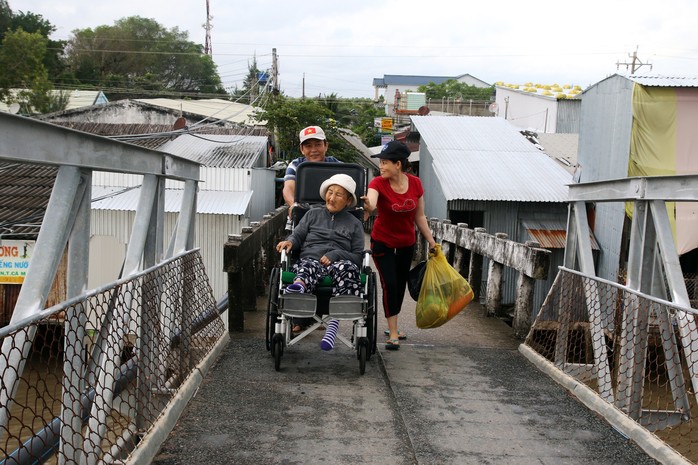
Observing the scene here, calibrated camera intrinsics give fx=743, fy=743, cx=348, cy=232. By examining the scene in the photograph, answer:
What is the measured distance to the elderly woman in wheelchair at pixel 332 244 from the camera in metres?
5.43

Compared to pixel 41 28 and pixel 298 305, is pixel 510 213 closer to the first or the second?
pixel 298 305

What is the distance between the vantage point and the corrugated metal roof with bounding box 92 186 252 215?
1598cm

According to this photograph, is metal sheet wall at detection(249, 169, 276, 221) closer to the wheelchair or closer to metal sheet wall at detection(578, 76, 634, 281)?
metal sheet wall at detection(578, 76, 634, 281)

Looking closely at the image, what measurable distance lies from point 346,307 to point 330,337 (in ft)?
0.78

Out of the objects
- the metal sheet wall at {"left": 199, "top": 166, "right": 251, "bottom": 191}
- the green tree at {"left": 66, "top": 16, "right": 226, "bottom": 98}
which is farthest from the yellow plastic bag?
the green tree at {"left": 66, "top": 16, "right": 226, "bottom": 98}

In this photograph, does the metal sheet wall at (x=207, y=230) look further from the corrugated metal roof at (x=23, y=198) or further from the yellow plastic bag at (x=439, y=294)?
the yellow plastic bag at (x=439, y=294)

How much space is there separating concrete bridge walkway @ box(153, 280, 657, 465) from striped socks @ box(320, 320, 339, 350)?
24 centimetres

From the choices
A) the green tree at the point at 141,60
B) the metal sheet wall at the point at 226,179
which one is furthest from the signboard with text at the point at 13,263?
the green tree at the point at 141,60

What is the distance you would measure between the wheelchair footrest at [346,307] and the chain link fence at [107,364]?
1.01 metres

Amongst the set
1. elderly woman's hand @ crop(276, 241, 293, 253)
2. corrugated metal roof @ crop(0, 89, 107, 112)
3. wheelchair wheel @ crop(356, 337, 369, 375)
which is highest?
corrugated metal roof @ crop(0, 89, 107, 112)

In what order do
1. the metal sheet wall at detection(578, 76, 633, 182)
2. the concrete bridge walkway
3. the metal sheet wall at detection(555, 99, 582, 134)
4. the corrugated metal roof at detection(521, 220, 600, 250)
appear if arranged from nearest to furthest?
1. the concrete bridge walkway
2. the metal sheet wall at detection(578, 76, 633, 182)
3. the corrugated metal roof at detection(521, 220, 600, 250)
4. the metal sheet wall at detection(555, 99, 582, 134)

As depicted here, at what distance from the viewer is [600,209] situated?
1752cm

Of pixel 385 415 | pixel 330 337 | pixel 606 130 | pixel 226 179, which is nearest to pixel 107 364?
pixel 385 415

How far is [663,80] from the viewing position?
15.5 meters
